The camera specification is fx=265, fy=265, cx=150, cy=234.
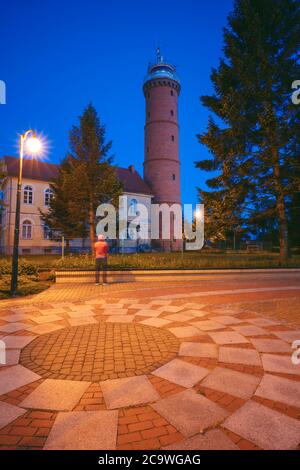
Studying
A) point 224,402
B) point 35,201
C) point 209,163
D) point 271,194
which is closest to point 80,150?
point 209,163

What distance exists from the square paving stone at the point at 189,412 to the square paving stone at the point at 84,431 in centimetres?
52

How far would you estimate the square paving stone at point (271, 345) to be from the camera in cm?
422

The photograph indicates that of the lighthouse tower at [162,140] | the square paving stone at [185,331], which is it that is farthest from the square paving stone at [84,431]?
the lighthouse tower at [162,140]

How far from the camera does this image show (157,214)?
4866 centimetres

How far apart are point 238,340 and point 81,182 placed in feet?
58.3

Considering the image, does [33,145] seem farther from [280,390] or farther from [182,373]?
[280,390]

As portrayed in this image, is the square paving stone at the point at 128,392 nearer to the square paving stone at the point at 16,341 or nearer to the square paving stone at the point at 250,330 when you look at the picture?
the square paving stone at the point at 16,341

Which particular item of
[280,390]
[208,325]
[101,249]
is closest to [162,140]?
[101,249]

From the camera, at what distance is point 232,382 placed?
10.5ft

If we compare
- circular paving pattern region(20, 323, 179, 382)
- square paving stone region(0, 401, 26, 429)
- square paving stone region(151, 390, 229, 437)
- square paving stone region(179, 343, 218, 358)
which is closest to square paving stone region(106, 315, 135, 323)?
circular paving pattern region(20, 323, 179, 382)

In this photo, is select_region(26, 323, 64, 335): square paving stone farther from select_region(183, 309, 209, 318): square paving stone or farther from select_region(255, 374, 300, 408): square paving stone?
select_region(255, 374, 300, 408): square paving stone

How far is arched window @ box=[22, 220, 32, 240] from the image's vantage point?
35875 mm

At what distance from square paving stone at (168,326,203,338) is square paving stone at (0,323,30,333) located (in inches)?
118

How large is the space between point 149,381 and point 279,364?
1.88m
